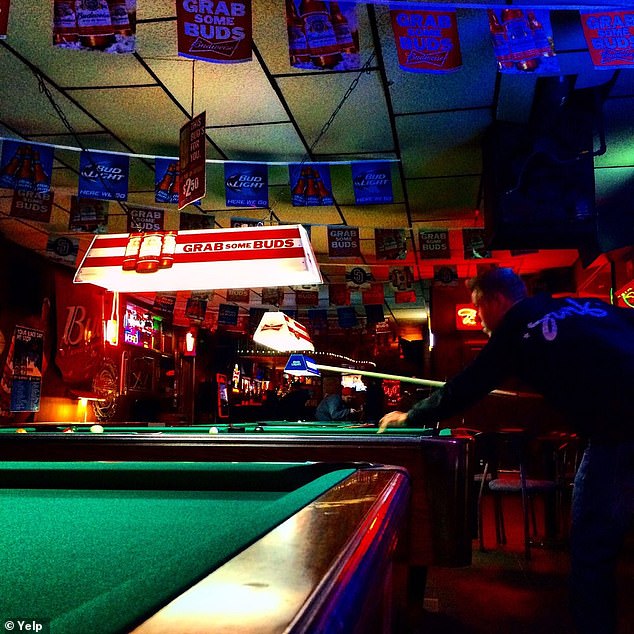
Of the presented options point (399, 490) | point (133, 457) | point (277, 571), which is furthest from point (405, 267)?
point (277, 571)

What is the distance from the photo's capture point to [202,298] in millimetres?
11445

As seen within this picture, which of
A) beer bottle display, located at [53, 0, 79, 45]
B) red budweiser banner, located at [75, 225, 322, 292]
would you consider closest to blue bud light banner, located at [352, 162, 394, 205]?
red budweiser banner, located at [75, 225, 322, 292]

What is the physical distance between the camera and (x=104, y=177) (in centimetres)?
586

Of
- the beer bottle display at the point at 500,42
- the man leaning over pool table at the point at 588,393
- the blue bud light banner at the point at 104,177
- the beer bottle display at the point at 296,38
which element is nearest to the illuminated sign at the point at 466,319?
the blue bud light banner at the point at 104,177

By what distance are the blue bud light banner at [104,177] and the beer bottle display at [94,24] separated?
2.70 m

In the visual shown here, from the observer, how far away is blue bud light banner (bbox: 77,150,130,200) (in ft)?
19.1

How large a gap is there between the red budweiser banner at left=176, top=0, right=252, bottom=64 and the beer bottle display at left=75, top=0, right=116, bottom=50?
0.37 m

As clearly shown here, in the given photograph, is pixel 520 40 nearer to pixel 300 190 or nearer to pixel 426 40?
pixel 426 40

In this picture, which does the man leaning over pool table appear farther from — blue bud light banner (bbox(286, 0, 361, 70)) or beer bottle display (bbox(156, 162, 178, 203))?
beer bottle display (bbox(156, 162, 178, 203))

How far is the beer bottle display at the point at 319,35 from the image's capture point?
3430mm

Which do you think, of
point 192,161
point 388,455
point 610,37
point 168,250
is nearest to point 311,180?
point 192,161

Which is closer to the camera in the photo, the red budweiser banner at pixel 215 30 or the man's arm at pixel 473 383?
the man's arm at pixel 473 383

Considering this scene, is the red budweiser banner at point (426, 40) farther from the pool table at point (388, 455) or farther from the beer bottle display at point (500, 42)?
the pool table at point (388, 455)

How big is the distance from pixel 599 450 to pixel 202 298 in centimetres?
984
